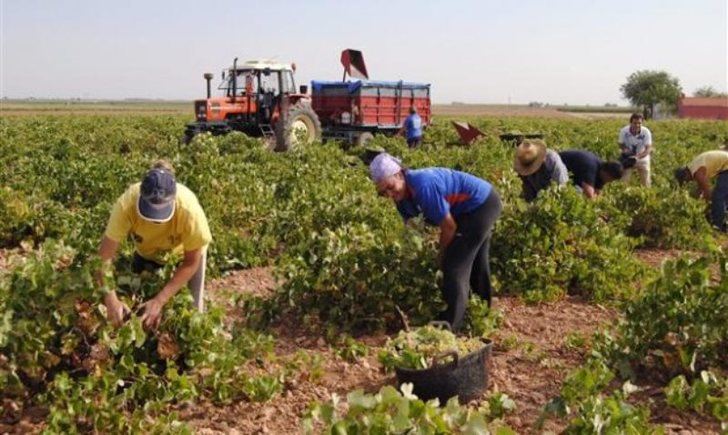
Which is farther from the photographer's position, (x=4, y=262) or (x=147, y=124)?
(x=147, y=124)

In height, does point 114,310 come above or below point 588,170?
below

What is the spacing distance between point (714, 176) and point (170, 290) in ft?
22.1

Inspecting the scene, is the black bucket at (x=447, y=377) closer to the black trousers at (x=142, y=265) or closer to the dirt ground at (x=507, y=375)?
the dirt ground at (x=507, y=375)

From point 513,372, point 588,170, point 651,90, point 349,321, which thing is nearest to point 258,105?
point 588,170

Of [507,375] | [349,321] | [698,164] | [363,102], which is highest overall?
[363,102]

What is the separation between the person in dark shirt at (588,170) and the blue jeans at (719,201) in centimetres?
148

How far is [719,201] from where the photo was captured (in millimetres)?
8250

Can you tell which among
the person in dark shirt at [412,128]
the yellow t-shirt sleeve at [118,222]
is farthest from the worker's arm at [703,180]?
the person in dark shirt at [412,128]

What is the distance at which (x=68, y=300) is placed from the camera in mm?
3613

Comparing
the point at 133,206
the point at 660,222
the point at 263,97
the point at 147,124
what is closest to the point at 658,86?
the point at 147,124


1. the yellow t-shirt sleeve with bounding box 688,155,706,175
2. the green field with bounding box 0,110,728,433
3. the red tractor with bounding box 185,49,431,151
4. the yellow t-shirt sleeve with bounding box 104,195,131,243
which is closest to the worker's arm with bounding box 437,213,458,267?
the green field with bounding box 0,110,728,433

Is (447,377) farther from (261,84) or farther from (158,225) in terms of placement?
(261,84)

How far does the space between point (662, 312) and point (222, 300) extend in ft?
11.1

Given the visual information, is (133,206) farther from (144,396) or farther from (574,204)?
(574,204)
